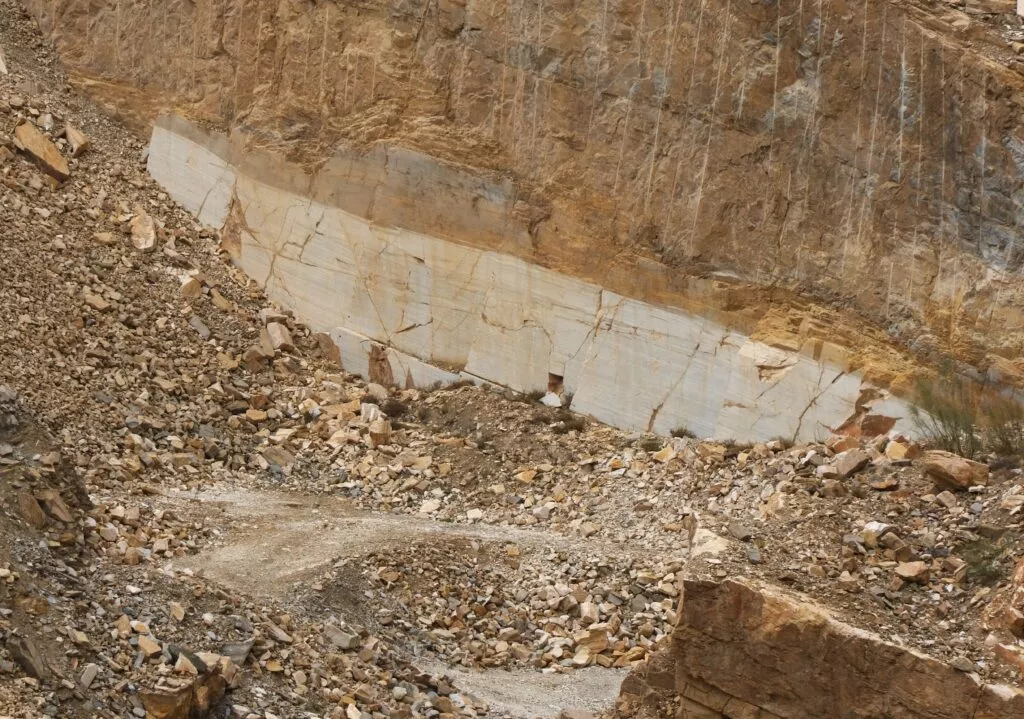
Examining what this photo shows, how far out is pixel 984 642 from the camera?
10172 millimetres

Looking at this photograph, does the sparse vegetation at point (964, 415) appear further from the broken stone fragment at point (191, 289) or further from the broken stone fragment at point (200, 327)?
the broken stone fragment at point (191, 289)

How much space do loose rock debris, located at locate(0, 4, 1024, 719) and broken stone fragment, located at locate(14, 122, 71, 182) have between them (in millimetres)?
40

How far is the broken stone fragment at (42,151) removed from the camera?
56.4 ft

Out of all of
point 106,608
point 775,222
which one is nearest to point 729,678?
point 106,608

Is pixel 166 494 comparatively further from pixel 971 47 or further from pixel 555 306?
pixel 971 47

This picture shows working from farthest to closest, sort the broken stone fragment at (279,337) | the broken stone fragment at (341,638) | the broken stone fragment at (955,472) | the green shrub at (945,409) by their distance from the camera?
1. the broken stone fragment at (279,337)
2. the green shrub at (945,409)
3. the broken stone fragment at (955,472)
4. the broken stone fragment at (341,638)

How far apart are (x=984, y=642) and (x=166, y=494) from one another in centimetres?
701

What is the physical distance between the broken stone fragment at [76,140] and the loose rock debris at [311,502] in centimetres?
5

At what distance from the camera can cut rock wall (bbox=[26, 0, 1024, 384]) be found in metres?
14.8

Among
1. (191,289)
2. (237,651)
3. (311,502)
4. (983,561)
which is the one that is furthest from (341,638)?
(191,289)

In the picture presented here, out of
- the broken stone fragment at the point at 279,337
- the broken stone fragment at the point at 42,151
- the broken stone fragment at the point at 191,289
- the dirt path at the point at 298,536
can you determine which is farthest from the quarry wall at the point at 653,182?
the dirt path at the point at 298,536

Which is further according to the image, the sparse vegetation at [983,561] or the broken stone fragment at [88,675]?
the sparse vegetation at [983,561]

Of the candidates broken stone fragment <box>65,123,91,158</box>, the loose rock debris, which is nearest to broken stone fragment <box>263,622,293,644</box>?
the loose rock debris

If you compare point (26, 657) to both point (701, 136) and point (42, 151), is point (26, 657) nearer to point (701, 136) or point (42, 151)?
point (701, 136)
